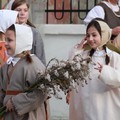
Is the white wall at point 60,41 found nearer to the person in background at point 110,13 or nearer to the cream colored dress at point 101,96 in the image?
the person in background at point 110,13

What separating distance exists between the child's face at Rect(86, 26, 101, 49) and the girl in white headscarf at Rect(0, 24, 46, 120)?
30.0 inches

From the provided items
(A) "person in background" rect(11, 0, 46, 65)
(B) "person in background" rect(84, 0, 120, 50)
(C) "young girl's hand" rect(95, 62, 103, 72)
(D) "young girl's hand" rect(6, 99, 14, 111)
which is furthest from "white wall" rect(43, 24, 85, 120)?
(D) "young girl's hand" rect(6, 99, 14, 111)

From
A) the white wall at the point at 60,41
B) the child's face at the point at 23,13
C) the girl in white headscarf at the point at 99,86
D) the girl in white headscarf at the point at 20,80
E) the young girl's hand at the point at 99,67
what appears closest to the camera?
the girl in white headscarf at the point at 20,80

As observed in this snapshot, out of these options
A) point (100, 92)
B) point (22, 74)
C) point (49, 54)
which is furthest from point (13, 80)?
point (49, 54)

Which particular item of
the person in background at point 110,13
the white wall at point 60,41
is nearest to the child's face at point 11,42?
the person in background at point 110,13

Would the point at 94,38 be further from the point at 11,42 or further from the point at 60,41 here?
the point at 60,41

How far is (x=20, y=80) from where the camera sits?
19.6 ft

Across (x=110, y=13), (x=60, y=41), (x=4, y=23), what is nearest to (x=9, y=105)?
(x=4, y=23)

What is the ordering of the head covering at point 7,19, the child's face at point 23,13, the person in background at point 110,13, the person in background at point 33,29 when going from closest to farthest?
1. the head covering at point 7,19
2. the person in background at point 33,29
3. the child's face at point 23,13
4. the person in background at point 110,13

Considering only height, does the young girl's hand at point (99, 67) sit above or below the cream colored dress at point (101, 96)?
above

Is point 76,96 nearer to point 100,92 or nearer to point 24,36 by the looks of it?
point 100,92

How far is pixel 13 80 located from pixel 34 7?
195 inches

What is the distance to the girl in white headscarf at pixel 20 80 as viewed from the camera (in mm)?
5887

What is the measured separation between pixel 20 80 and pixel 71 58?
82 centimetres
